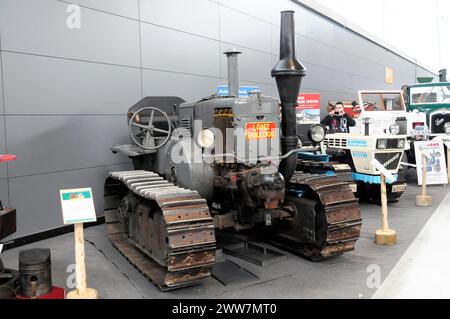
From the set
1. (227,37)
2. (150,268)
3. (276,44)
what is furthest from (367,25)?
(150,268)

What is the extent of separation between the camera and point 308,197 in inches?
186

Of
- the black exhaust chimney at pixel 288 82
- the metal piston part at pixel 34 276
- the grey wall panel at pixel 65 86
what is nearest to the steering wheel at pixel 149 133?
the grey wall panel at pixel 65 86

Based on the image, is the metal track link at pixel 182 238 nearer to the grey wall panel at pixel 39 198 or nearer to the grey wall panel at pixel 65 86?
the grey wall panel at pixel 39 198

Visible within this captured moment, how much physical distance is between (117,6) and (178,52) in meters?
1.53

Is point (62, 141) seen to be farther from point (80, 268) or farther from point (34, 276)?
point (80, 268)

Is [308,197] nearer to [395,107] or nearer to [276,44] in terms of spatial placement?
[395,107]

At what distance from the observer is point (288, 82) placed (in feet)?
14.3

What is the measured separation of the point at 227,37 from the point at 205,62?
39.0 inches

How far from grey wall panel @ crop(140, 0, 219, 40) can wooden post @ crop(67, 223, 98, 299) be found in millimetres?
4822

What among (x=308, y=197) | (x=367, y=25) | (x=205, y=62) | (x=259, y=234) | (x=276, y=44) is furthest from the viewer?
(x=367, y=25)

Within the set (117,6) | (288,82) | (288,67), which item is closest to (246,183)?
(288,82)

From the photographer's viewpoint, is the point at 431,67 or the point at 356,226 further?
the point at 431,67

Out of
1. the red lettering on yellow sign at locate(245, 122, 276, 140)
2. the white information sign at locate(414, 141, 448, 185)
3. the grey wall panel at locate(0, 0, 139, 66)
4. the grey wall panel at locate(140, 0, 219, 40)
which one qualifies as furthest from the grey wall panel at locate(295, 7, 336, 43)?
the red lettering on yellow sign at locate(245, 122, 276, 140)

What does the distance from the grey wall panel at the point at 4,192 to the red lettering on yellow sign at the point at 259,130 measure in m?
3.12
